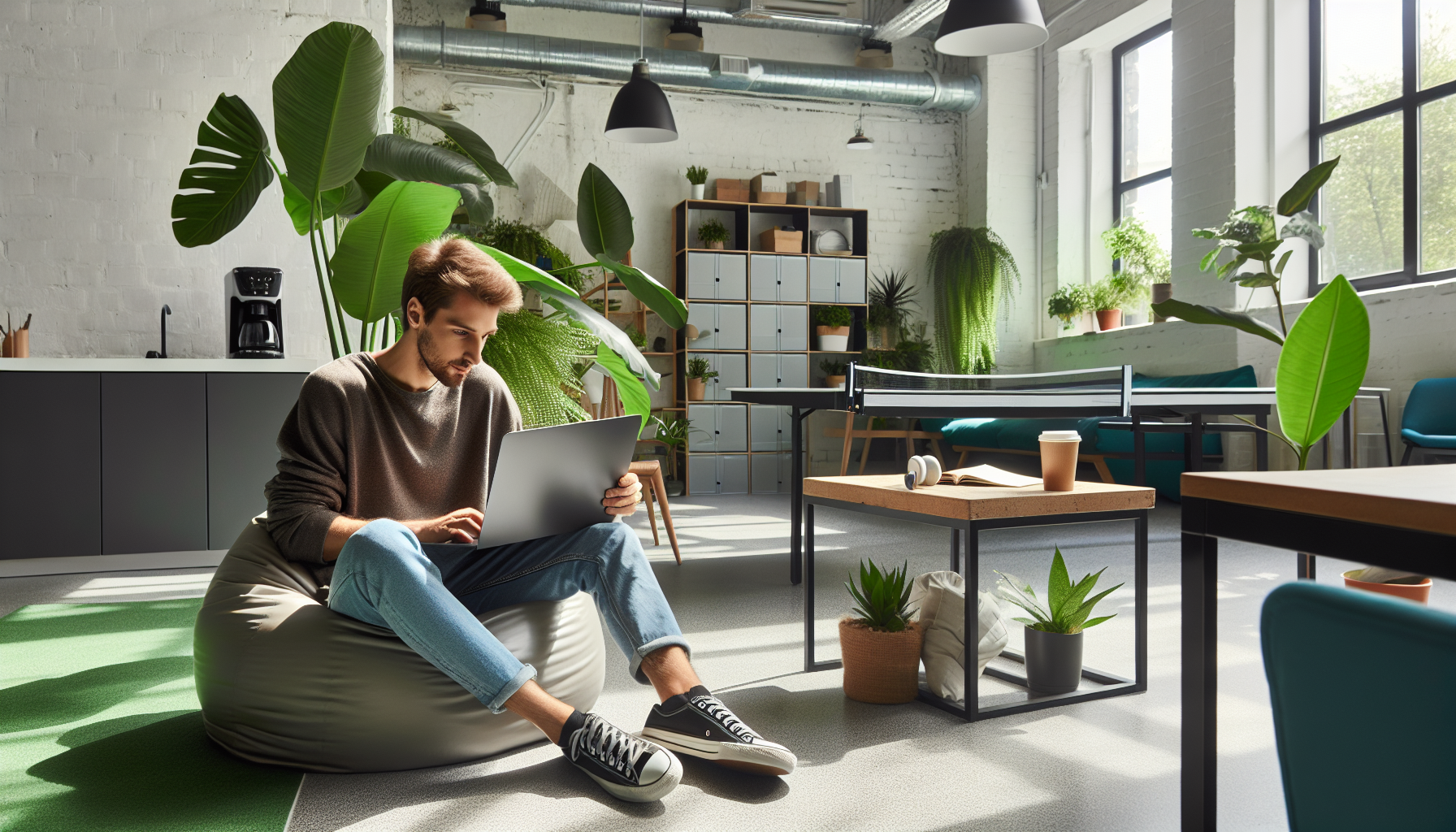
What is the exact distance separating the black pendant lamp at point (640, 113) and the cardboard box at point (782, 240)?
93.2 inches

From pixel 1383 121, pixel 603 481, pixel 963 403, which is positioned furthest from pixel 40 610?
pixel 1383 121

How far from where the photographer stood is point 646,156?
26.0 ft

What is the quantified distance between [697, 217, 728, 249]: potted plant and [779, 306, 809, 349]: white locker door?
2.35ft

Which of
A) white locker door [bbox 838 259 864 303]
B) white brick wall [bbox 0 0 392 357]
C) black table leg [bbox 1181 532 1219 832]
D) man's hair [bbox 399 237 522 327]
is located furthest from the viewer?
white locker door [bbox 838 259 864 303]

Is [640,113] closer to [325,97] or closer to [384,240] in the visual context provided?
[325,97]

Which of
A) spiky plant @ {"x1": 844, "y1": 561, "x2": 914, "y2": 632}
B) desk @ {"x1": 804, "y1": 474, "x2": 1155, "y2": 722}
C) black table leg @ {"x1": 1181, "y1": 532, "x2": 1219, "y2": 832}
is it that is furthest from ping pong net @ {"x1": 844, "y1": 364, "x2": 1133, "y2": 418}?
black table leg @ {"x1": 1181, "y1": 532, "x2": 1219, "y2": 832}

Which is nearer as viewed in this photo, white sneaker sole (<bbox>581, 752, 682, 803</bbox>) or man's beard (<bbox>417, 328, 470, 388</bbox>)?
white sneaker sole (<bbox>581, 752, 682, 803</bbox>)

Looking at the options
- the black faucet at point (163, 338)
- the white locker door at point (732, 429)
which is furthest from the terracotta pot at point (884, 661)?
the white locker door at point (732, 429)

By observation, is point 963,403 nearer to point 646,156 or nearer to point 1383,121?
point 1383,121

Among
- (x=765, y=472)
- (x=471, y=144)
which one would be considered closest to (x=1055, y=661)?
(x=471, y=144)

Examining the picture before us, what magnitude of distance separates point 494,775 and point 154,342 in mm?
3711

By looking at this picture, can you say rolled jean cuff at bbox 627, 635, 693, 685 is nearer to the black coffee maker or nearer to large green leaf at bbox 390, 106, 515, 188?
large green leaf at bbox 390, 106, 515, 188

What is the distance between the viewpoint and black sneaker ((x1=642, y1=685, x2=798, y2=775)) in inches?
66.2

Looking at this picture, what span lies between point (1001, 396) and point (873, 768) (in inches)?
65.9
